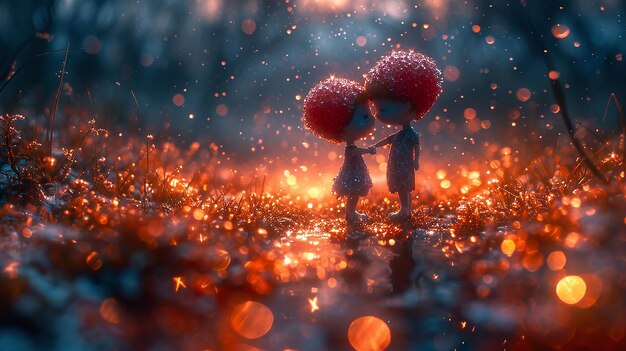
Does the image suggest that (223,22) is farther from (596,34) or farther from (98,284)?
(98,284)

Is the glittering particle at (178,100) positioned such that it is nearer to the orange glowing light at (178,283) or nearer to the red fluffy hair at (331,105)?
the red fluffy hair at (331,105)

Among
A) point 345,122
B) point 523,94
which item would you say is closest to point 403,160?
point 345,122

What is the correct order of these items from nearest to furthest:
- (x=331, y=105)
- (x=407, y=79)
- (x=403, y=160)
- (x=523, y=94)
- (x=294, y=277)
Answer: (x=294, y=277), (x=407, y=79), (x=331, y=105), (x=403, y=160), (x=523, y=94)

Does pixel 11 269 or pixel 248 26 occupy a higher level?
pixel 248 26

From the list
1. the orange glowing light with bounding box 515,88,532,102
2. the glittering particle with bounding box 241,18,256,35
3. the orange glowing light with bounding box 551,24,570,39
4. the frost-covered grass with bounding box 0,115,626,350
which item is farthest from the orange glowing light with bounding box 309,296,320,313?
the glittering particle with bounding box 241,18,256,35

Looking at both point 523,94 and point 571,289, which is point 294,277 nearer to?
point 571,289

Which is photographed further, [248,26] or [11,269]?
[248,26]

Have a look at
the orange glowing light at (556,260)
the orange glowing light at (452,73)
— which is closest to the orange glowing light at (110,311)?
the orange glowing light at (556,260)
